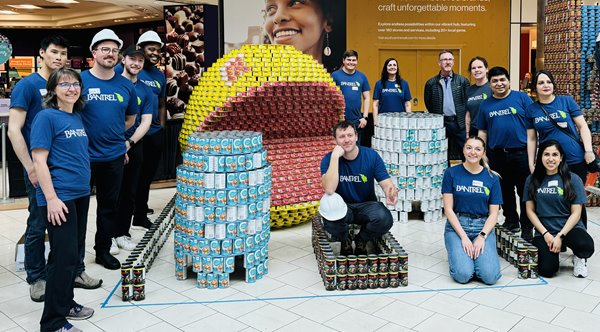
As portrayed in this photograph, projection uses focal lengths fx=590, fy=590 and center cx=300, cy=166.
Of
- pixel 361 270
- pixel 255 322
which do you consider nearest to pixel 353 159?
pixel 361 270

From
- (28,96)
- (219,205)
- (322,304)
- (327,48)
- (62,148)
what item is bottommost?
(322,304)

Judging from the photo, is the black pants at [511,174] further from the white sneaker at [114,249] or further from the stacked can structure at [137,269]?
the white sneaker at [114,249]

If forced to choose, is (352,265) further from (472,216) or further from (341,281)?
(472,216)

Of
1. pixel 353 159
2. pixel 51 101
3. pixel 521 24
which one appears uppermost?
pixel 521 24

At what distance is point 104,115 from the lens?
14.9ft

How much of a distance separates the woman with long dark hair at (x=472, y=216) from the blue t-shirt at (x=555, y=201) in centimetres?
37

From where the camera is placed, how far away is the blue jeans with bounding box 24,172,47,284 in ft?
13.5

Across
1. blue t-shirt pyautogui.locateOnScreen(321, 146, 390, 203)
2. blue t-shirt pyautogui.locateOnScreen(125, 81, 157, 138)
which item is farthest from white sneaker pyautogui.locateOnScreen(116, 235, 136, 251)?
blue t-shirt pyautogui.locateOnScreen(321, 146, 390, 203)

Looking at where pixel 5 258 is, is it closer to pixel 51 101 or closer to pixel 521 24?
pixel 51 101

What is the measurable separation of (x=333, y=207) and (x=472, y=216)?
3.77ft

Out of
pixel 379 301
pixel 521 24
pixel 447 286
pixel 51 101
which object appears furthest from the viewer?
pixel 521 24

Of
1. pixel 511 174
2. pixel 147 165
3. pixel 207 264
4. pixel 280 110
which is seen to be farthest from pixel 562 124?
pixel 147 165

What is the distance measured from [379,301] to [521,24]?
30.5 ft

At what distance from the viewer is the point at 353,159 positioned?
185 inches
